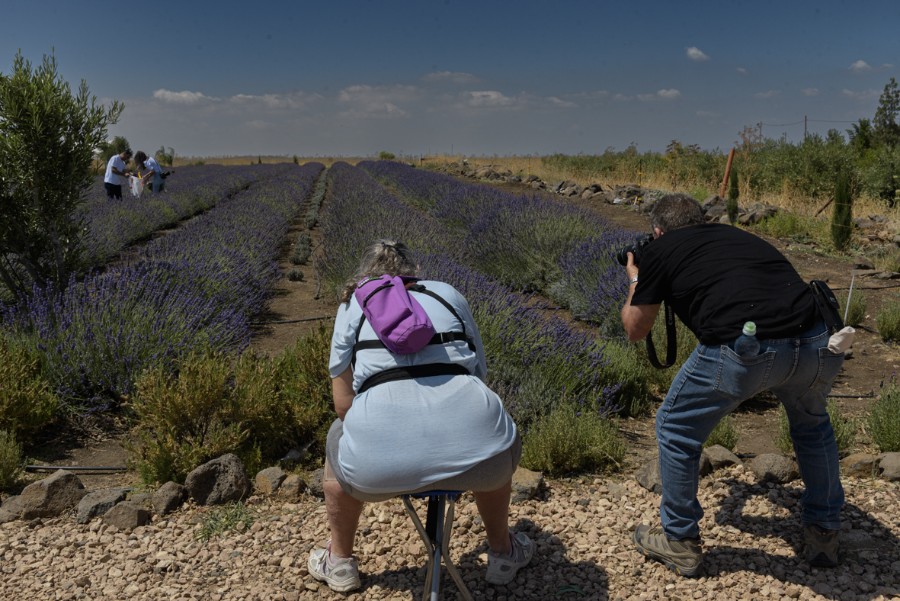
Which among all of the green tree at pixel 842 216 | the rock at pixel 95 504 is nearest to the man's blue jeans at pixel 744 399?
the rock at pixel 95 504

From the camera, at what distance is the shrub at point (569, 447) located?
11.6ft

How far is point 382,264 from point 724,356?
1.20 metres

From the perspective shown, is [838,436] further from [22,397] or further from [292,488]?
[22,397]

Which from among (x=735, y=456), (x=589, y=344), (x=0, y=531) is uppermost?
(x=589, y=344)

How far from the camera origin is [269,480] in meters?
3.35

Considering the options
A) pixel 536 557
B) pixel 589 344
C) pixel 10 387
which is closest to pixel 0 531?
pixel 10 387

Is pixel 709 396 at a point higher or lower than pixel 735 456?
higher

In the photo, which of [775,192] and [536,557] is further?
[775,192]

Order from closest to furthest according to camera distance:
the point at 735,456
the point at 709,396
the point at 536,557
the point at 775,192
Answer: the point at 709,396
the point at 536,557
the point at 735,456
the point at 775,192

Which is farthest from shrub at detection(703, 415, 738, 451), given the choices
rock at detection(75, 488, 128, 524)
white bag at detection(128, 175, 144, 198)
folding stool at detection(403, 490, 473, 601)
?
white bag at detection(128, 175, 144, 198)

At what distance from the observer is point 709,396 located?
2486mm

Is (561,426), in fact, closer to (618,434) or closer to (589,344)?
(618,434)

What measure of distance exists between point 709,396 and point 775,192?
15911 millimetres

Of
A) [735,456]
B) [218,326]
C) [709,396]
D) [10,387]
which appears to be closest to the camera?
[709,396]
